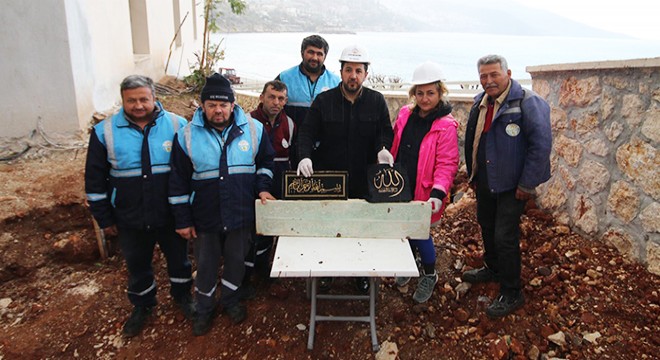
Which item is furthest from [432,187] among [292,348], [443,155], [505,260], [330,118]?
[292,348]

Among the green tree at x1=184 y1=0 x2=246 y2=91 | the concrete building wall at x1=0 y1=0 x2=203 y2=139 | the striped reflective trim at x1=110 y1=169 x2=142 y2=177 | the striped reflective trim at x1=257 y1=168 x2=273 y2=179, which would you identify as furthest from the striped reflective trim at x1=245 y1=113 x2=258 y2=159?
the green tree at x1=184 y1=0 x2=246 y2=91

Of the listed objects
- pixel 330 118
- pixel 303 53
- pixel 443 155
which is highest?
pixel 303 53

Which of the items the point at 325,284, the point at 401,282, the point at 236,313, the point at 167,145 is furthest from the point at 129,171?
the point at 401,282

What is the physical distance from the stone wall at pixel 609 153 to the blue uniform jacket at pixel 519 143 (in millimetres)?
885

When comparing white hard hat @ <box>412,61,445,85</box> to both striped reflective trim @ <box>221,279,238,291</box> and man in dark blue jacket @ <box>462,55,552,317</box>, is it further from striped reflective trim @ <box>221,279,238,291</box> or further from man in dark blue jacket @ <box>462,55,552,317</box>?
striped reflective trim @ <box>221,279,238,291</box>

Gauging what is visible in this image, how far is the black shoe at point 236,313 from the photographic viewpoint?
299 centimetres

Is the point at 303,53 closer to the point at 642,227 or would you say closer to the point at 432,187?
the point at 432,187

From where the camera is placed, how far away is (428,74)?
2838 millimetres

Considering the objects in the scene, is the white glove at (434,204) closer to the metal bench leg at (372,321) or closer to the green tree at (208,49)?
the metal bench leg at (372,321)

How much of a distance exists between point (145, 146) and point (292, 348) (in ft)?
5.55

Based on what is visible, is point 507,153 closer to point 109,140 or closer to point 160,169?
point 160,169

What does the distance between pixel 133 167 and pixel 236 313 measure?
128cm

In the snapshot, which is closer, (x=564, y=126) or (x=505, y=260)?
(x=505, y=260)

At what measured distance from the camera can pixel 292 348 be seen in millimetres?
2805
